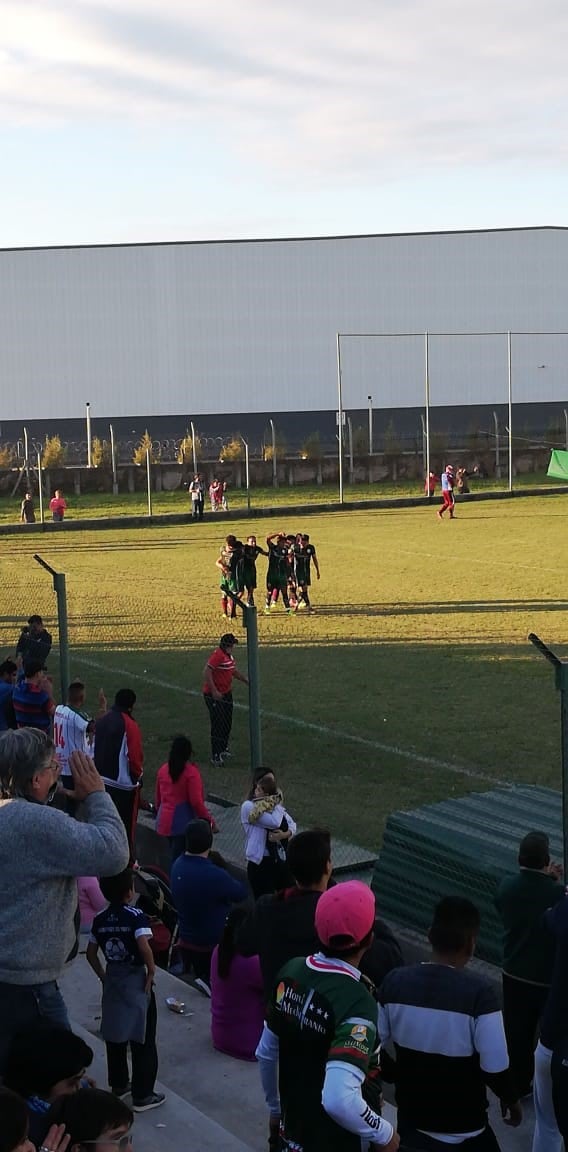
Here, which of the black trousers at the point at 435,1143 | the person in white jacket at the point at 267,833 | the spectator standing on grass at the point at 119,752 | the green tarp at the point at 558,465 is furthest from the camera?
the green tarp at the point at 558,465

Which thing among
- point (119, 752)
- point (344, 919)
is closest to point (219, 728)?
point (119, 752)

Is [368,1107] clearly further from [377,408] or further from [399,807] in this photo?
[377,408]

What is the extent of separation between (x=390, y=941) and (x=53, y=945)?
1.37 metres

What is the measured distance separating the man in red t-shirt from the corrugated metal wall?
194 ft

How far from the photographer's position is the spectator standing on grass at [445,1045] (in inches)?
154

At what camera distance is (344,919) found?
12.2ft

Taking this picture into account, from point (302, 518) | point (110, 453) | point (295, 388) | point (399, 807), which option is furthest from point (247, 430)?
point (399, 807)

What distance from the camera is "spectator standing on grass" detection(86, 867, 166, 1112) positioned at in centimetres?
562

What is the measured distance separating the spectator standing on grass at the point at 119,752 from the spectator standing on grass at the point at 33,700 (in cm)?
107

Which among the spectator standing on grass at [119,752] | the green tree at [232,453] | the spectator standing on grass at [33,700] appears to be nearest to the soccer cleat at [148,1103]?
the spectator standing on grass at [119,752]

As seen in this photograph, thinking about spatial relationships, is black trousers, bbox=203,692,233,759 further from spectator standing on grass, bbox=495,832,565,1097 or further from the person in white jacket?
spectator standing on grass, bbox=495,832,565,1097

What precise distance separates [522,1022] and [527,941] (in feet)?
1.36

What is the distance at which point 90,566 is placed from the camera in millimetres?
30422

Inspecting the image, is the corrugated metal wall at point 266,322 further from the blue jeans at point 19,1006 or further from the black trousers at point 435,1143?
the black trousers at point 435,1143
